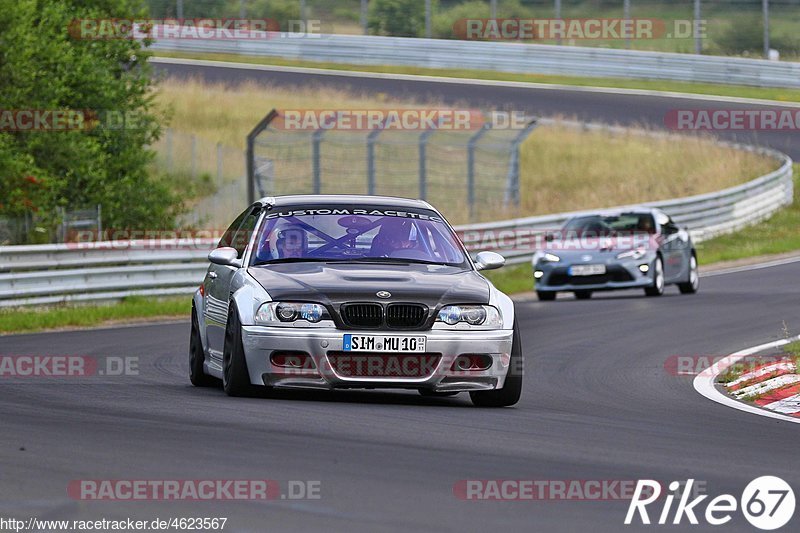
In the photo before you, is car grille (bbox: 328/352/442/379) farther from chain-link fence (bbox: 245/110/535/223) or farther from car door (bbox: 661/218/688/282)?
chain-link fence (bbox: 245/110/535/223)

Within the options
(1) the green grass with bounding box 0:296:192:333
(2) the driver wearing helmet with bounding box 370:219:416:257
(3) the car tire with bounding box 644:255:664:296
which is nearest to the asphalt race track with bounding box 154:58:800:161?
(3) the car tire with bounding box 644:255:664:296

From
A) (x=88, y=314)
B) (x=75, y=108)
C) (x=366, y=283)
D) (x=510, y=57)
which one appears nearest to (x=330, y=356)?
(x=366, y=283)

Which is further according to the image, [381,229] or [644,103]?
[644,103]

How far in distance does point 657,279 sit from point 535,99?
2315 cm

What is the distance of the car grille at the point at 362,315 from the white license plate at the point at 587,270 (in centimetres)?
1274

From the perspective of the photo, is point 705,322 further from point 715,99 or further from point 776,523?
point 715,99

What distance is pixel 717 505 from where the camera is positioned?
22.4 ft

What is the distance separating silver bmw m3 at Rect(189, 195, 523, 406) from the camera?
1009 centimetres

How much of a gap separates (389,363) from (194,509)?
12.3ft

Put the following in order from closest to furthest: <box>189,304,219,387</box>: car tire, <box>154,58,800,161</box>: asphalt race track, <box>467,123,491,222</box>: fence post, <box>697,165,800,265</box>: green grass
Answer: <box>189,304,219,387</box>: car tire < <box>467,123,491,222</box>: fence post < <box>697,165,800,265</box>: green grass < <box>154,58,800,161</box>: asphalt race track

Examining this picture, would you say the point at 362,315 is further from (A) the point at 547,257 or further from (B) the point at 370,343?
(A) the point at 547,257

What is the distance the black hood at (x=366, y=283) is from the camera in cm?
1014

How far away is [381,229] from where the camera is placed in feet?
36.8

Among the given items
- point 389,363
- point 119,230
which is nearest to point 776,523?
point 389,363
